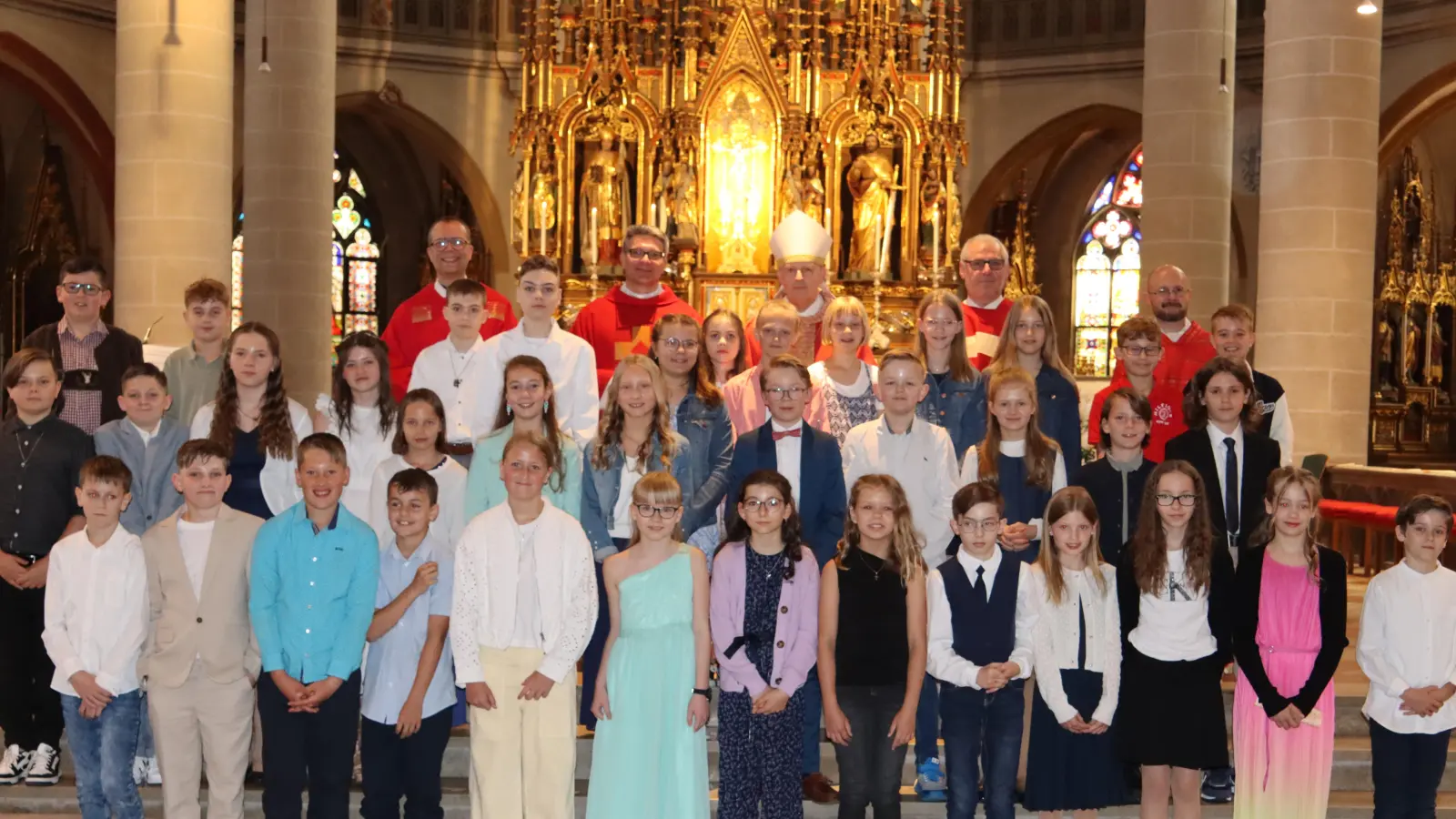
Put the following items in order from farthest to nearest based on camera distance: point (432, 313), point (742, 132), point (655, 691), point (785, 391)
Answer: point (742, 132) → point (432, 313) → point (785, 391) → point (655, 691)

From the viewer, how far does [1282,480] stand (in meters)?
5.06

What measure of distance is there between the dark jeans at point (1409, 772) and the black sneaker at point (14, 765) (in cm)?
442

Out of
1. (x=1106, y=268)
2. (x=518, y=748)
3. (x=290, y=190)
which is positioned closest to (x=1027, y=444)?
(x=518, y=748)

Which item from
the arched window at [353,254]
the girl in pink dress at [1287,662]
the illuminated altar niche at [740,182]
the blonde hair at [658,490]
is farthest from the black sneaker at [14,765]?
the arched window at [353,254]

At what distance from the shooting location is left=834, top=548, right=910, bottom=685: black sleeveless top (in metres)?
4.98

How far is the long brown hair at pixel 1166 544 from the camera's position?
200 inches

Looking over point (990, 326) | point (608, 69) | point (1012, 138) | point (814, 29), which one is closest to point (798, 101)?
point (814, 29)

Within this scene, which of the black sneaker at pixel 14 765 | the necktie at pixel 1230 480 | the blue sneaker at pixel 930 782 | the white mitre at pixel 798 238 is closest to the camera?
the blue sneaker at pixel 930 782

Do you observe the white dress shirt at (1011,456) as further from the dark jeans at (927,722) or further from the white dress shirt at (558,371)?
the white dress shirt at (558,371)

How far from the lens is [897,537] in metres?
5.01

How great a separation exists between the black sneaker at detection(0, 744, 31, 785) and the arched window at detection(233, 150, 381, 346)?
13.3m

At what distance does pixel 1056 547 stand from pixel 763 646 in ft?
3.12

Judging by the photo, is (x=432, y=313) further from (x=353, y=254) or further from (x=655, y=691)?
(x=353, y=254)

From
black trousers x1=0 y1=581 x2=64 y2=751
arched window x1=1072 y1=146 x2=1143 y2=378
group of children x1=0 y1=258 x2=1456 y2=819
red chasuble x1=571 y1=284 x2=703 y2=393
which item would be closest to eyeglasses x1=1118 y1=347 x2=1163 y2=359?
group of children x1=0 y1=258 x2=1456 y2=819
